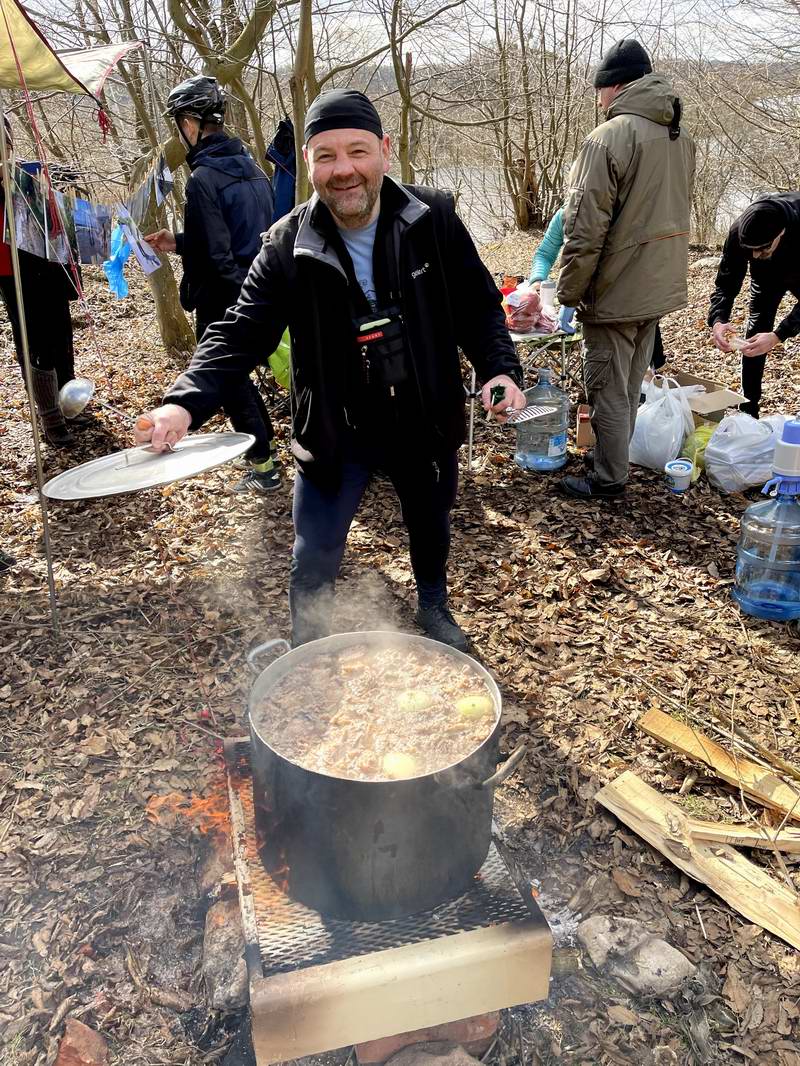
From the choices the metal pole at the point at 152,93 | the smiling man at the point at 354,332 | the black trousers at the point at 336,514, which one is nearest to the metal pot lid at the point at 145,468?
the smiling man at the point at 354,332

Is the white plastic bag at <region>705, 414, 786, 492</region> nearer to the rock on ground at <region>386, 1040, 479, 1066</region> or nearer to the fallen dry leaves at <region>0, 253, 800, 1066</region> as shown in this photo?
the fallen dry leaves at <region>0, 253, 800, 1066</region>

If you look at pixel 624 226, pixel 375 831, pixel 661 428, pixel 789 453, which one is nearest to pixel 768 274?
pixel 661 428

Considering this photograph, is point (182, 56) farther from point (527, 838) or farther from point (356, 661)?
point (527, 838)

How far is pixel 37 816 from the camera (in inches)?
115

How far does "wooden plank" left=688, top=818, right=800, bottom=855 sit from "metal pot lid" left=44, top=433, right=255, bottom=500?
7.26 ft

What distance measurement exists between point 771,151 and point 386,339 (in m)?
16.2

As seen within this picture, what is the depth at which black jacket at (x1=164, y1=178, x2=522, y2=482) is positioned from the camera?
2.70 metres

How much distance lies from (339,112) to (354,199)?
275mm

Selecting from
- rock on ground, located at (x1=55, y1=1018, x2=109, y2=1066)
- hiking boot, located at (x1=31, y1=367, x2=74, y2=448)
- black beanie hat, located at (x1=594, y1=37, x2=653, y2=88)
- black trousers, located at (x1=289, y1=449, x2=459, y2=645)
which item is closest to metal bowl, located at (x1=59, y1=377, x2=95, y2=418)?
hiking boot, located at (x1=31, y1=367, x2=74, y2=448)

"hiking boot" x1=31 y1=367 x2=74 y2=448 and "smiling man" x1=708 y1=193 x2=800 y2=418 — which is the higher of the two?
"smiling man" x1=708 y1=193 x2=800 y2=418

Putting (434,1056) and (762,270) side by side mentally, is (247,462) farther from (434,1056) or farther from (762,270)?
(434,1056)

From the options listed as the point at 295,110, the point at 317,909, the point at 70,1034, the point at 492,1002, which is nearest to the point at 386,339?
the point at 317,909

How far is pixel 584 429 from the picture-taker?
238 inches

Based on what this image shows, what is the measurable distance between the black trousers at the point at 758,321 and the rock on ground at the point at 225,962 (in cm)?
529
